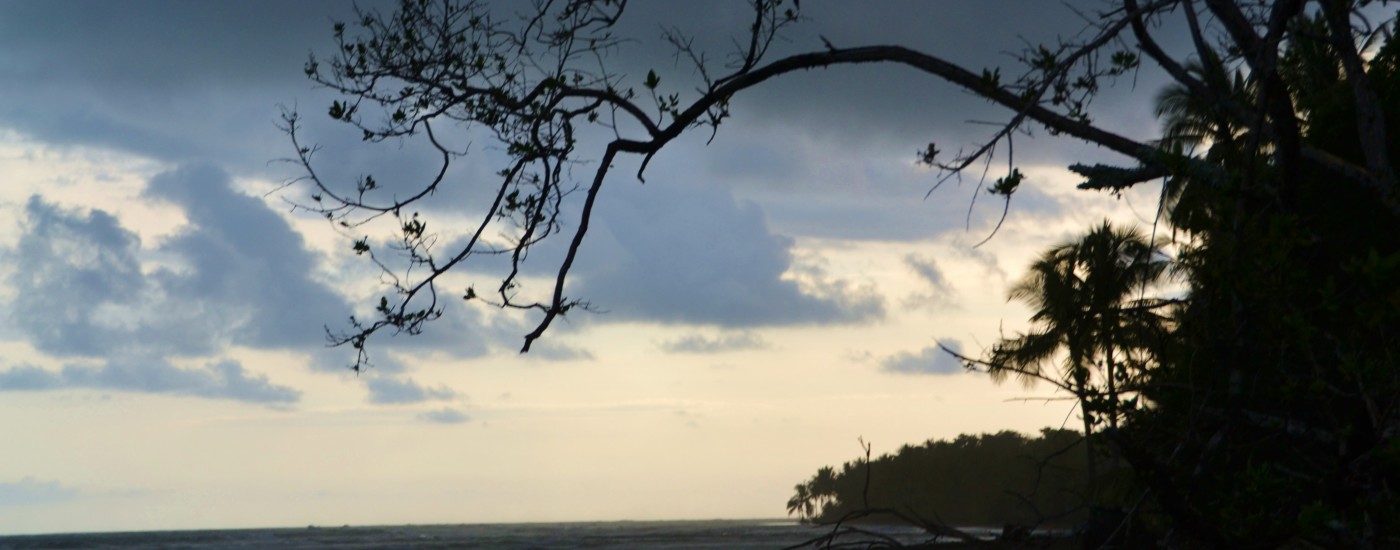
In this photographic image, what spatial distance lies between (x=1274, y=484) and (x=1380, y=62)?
40.2 feet

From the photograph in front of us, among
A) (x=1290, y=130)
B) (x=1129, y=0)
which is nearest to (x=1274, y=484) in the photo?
(x=1290, y=130)

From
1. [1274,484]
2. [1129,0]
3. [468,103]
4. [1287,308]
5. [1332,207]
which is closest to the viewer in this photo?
[1287,308]

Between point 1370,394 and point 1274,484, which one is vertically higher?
point 1370,394

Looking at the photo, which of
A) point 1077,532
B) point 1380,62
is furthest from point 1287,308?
point 1380,62

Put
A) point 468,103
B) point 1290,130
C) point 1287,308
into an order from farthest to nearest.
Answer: point 468,103
point 1290,130
point 1287,308

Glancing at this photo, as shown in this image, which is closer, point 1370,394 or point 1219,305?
point 1370,394

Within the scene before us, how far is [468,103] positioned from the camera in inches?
309

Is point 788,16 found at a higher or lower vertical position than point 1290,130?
higher

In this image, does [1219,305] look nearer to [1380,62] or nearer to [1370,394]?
[1370,394]

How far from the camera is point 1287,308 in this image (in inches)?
176

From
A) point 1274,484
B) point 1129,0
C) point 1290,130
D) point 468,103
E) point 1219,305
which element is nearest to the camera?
point 1274,484

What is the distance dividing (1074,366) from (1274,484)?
882 mm

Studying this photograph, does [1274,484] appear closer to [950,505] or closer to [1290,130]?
[1290,130]

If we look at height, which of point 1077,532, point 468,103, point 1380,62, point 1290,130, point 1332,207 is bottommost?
point 1077,532
